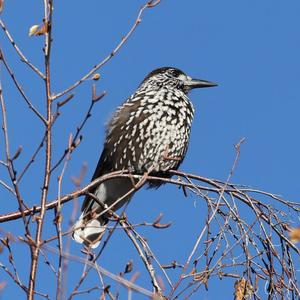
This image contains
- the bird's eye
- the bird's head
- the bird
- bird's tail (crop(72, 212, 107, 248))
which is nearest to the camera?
bird's tail (crop(72, 212, 107, 248))

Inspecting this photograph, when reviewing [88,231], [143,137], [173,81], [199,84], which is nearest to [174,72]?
[173,81]

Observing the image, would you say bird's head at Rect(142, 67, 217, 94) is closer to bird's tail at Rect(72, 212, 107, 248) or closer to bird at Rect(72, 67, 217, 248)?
bird at Rect(72, 67, 217, 248)

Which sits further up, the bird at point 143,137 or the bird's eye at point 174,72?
the bird's eye at point 174,72

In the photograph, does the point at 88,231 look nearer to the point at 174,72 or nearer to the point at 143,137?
the point at 143,137

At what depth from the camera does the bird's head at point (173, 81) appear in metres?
6.84

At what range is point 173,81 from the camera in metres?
6.91

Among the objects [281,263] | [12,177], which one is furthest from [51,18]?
[281,263]

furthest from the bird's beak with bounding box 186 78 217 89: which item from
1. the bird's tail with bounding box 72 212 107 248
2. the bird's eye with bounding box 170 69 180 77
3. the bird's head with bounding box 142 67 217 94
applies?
the bird's tail with bounding box 72 212 107 248

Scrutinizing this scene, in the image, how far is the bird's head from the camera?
6840 millimetres

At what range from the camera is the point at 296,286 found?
11.5 feet

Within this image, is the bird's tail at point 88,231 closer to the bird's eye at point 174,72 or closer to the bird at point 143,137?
the bird at point 143,137

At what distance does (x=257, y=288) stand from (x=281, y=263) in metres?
0.20

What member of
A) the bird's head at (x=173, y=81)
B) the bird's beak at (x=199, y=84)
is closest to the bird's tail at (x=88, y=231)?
the bird's head at (x=173, y=81)

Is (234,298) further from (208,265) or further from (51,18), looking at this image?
(51,18)
